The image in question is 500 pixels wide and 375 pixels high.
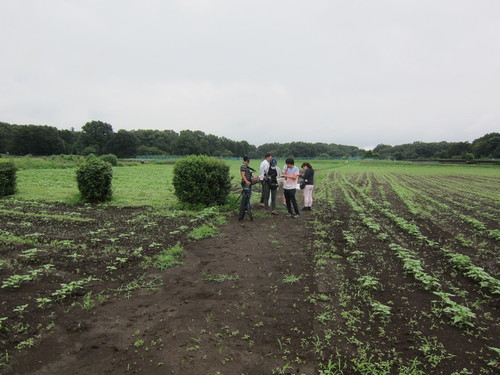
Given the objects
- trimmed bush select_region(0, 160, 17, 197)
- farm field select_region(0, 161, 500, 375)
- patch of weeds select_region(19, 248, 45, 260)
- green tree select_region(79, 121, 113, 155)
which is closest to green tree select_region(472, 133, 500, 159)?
farm field select_region(0, 161, 500, 375)

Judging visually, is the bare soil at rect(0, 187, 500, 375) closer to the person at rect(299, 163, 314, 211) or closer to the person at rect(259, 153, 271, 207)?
the person at rect(259, 153, 271, 207)

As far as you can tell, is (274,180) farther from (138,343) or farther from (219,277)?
(138,343)

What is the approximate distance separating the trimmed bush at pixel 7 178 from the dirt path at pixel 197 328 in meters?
12.3

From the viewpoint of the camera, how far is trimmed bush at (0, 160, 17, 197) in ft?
43.0

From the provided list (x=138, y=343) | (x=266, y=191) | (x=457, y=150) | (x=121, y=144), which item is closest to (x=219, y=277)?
(x=138, y=343)

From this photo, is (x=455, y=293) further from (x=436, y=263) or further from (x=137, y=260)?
(x=137, y=260)

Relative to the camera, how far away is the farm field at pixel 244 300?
128 inches

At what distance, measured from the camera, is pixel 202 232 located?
830cm

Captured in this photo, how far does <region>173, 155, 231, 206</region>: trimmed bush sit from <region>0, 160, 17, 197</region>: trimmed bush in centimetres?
844

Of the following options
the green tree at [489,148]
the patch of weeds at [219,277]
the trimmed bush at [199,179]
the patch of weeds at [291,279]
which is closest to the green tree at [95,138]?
the trimmed bush at [199,179]

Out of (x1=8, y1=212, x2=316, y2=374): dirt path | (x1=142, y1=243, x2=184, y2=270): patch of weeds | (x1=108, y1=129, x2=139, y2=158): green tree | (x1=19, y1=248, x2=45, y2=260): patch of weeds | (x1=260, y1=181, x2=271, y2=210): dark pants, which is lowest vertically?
(x1=8, y1=212, x2=316, y2=374): dirt path

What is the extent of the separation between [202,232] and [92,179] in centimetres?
689

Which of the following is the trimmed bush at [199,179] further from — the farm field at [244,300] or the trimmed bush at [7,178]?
the trimmed bush at [7,178]

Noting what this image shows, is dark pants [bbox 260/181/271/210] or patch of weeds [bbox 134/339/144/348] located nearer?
patch of weeds [bbox 134/339/144/348]
